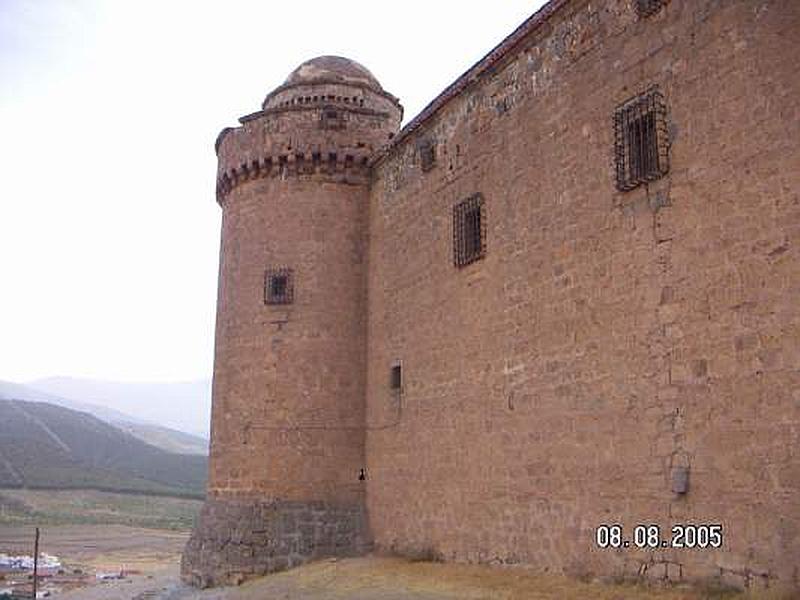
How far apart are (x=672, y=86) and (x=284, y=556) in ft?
33.0

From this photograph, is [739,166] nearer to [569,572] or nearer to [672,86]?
[672,86]

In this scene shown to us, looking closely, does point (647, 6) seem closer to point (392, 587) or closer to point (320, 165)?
point (392, 587)

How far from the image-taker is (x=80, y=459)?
66.0 m

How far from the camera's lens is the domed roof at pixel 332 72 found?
19.8 metres

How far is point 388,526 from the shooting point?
48.3 feet

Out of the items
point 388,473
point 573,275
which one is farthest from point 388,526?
point 573,275

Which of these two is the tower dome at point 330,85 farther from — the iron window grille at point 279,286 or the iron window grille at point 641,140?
the iron window grille at point 641,140

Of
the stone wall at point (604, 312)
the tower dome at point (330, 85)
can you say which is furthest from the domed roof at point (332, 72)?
the stone wall at point (604, 312)

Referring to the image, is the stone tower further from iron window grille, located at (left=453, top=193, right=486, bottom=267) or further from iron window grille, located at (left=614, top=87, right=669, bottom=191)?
iron window grille, located at (left=614, top=87, right=669, bottom=191)

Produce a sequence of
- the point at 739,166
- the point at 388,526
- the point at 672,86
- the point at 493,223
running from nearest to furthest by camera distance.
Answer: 1. the point at 739,166
2. the point at 672,86
3. the point at 493,223
4. the point at 388,526

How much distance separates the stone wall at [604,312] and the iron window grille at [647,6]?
0.12 metres

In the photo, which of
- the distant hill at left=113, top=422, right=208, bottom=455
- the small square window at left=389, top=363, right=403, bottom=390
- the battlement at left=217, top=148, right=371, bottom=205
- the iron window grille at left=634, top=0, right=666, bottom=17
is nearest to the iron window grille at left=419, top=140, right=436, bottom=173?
the battlement at left=217, top=148, right=371, bottom=205

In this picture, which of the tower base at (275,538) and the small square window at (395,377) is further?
the tower base at (275,538)
